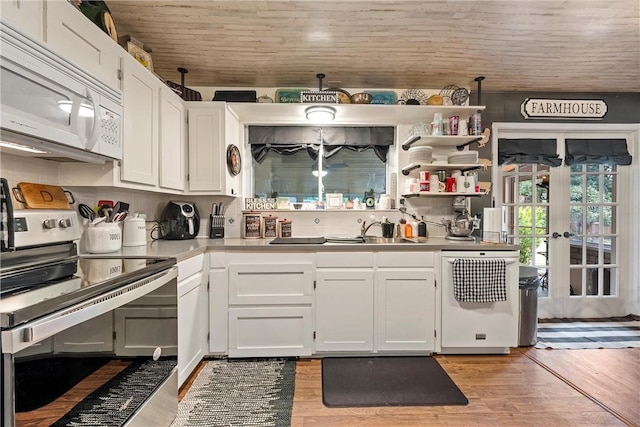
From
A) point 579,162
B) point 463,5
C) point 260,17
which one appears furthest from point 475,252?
point 260,17

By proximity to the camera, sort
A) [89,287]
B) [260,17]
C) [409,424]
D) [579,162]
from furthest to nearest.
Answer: [579,162], [260,17], [409,424], [89,287]

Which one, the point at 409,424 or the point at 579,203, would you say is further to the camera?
the point at 579,203

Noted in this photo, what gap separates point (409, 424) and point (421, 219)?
1739mm

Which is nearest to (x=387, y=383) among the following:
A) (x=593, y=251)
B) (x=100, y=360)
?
(x=100, y=360)

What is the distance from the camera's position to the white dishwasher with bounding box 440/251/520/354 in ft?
7.38

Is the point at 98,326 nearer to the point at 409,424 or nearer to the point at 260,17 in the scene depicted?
the point at 409,424

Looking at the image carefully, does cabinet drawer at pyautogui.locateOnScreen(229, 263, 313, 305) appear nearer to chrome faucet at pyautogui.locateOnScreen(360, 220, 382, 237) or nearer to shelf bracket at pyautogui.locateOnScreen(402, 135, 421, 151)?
chrome faucet at pyautogui.locateOnScreen(360, 220, 382, 237)

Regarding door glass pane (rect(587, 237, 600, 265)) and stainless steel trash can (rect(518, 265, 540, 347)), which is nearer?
stainless steel trash can (rect(518, 265, 540, 347))

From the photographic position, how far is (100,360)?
1106 millimetres

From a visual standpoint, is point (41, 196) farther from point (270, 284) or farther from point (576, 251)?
point (576, 251)

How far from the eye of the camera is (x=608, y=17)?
2006mm

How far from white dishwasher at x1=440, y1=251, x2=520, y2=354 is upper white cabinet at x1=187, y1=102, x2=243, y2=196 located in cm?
193

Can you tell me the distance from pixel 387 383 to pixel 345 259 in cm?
84

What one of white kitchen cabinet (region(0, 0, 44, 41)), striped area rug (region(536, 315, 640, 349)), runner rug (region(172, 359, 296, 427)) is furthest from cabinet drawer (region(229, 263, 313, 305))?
striped area rug (region(536, 315, 640, 349))
